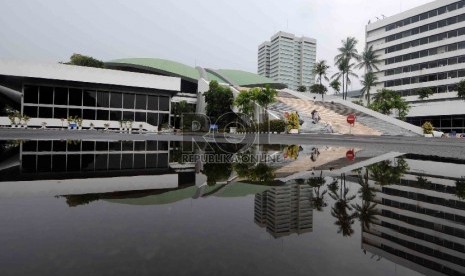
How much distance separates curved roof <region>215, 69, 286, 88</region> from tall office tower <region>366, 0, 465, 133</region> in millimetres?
32208

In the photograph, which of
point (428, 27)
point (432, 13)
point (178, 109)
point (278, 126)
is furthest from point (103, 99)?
point (432, 13)

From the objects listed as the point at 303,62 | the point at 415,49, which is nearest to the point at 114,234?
the point at 415,49

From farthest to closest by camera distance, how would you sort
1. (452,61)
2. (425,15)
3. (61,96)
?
(425,15), (452,61), (61,96)

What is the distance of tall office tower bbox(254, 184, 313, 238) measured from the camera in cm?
341

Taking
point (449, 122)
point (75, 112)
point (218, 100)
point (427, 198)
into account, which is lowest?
point (427, 198)

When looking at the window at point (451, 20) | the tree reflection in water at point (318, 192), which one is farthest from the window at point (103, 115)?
the window at point (451, 20)

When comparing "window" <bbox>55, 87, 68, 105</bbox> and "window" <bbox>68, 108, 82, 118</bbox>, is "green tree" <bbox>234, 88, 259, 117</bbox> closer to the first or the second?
"window" <bbox>68, 108, 82, 118</bbox>

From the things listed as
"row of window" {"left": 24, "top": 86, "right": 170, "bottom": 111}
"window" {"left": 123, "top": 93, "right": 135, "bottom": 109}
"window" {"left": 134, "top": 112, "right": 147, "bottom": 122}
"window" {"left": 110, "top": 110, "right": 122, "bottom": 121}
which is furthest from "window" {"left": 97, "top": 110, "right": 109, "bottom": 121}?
"window" {"left": 134, "top": 112, "right": 147, "bottom": 122}

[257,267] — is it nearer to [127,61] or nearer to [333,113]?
[333,113]

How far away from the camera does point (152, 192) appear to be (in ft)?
16.9

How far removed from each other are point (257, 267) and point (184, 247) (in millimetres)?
693

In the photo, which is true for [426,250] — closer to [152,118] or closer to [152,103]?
[152,118]

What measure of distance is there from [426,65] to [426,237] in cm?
9031

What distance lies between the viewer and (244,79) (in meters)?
80.9
